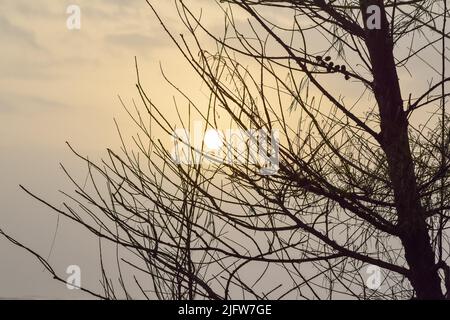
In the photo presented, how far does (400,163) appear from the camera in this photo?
16.1 feet

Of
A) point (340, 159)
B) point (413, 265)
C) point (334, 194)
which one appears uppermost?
point (340, 159)

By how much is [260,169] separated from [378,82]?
1.30 meters

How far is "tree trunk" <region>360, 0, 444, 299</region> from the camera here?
485 centimetres

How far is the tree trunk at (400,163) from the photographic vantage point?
485cm
